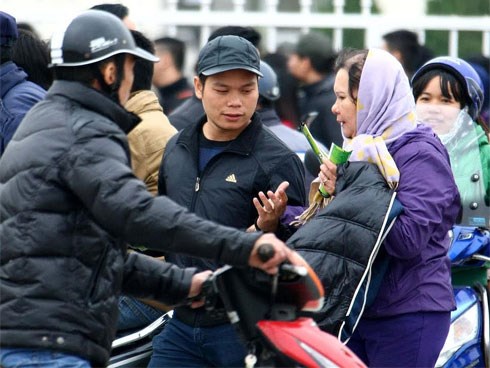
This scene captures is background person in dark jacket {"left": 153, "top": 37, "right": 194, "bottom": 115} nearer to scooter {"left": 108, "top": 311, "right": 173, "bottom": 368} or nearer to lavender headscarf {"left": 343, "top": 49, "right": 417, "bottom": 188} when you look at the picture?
scooter {"left": 108, "top": 311, "right": 173, "bottom": 368}

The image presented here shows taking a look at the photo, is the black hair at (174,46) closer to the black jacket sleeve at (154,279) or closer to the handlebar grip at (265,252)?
the black jacket sleeve at (154,279)

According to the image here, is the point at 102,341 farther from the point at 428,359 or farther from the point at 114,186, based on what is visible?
the point at 428,359

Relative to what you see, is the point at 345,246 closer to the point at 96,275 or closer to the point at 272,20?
the point at 96,275

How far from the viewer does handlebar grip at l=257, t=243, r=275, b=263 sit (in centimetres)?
385

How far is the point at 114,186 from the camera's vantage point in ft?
12.9

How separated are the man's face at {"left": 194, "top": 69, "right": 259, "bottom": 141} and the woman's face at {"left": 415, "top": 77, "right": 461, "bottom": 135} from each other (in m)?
1.23

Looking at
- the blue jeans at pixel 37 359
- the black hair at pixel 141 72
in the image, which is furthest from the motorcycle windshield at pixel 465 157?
the blue jeans at pixel 37 359

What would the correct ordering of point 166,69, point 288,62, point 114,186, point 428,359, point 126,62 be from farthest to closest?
point 288,62 → point 166,69 → point 428,359 → point 126,62 → point 114,186

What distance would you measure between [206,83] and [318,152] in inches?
26.6

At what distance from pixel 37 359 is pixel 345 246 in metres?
1.38

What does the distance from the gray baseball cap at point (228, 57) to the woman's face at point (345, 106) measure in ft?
1.35

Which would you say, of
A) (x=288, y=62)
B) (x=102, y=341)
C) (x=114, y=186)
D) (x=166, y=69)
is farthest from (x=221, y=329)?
(x=288, y=62)

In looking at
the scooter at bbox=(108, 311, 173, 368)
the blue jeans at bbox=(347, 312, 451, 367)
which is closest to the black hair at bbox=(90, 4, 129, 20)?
the scooter at bbox=(108, 311, 173, 368)

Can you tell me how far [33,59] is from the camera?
672cm
